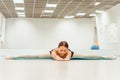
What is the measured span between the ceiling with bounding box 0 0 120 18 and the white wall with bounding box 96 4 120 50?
1.05 ft

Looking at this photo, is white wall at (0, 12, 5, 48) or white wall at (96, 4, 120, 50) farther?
white wall at (96, 4, 120, 50)

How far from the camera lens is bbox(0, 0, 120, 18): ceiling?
945 cm

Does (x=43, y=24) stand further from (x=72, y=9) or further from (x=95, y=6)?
(x=95, y=6)

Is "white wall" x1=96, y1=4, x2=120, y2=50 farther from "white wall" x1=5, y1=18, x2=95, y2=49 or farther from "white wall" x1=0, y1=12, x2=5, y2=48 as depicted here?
"white wall" x1=0, y1=12, x2=5, y2=48

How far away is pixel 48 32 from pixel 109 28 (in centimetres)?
263

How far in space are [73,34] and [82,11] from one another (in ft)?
3.55

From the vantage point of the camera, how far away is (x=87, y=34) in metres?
10.6
